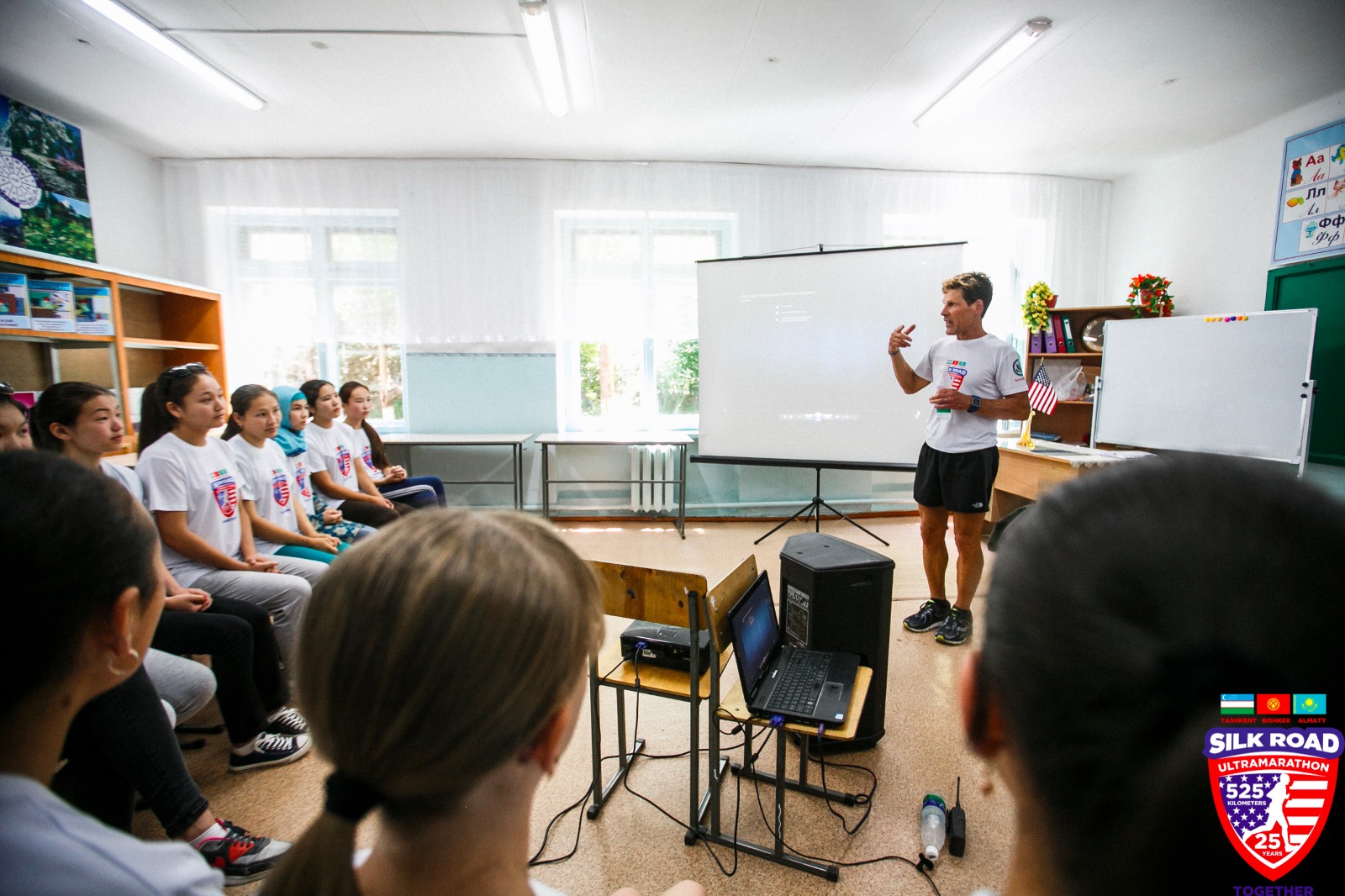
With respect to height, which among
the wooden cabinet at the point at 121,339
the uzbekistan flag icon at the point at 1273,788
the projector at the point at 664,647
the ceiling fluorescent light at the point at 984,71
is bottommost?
the projector at the point at 664,647

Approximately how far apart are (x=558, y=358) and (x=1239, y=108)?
489 cm

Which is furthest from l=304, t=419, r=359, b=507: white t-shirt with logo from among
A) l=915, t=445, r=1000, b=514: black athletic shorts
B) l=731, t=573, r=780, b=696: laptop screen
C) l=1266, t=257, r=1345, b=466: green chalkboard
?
l=1266, t=257, r=1345, b=466: green chalkboard

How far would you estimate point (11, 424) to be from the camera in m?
1.86

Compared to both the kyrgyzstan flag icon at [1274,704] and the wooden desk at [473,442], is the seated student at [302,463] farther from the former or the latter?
the kyrgyzstan flag icon at [1274,704]

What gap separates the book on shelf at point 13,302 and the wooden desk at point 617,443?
2.79m

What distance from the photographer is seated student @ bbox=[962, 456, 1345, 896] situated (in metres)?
0.32

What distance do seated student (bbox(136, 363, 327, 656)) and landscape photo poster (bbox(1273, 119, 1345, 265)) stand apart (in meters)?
5.82

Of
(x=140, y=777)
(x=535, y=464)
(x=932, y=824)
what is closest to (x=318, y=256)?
(x=535, y=464)

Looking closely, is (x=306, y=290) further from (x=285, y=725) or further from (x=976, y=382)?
(x=976, y=382)

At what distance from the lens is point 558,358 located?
4828mm

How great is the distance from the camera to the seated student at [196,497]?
203 cm

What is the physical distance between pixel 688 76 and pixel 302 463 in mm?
2968

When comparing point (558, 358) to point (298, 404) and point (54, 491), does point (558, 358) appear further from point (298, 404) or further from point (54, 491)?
point (54, 491)

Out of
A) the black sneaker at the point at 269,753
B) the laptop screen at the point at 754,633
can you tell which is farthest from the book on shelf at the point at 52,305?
the laptop screen at the point at 754,633
